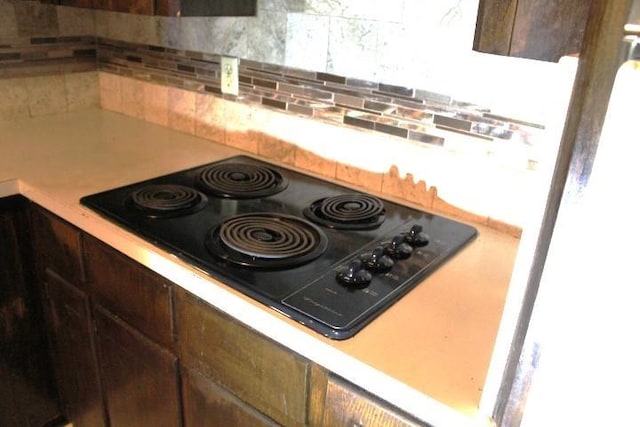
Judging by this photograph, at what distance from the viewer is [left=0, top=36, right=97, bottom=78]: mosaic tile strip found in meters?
1.83

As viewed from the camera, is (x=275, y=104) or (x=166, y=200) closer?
(x=166, y=200)

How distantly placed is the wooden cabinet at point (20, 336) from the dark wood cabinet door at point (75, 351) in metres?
0.05

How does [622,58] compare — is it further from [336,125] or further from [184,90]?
[184,90]

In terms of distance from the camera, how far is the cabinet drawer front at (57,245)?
1284 millimetres

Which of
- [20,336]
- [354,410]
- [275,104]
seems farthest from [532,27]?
[20,336]

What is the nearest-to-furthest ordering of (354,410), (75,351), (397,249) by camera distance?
(354,410), (397,249), (75,351)

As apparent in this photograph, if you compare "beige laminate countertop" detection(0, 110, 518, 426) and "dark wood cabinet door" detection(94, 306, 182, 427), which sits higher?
"beige laminate countertop" detection(0, 110, 518, 426)

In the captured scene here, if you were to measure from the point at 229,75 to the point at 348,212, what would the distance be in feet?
2.20

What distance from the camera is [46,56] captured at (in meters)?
1.91

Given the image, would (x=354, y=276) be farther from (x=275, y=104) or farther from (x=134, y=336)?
(x=275, y=104)

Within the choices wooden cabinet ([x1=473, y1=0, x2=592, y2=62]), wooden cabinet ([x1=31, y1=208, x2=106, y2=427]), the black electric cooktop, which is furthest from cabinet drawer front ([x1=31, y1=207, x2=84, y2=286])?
wooden cabinet ([x1=473, y1=0, x2=592, y2=62])

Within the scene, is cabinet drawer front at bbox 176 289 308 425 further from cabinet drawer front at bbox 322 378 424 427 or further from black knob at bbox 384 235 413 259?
black knob at bbox 384 235 413 259

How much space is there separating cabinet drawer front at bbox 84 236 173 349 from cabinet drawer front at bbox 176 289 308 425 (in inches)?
1.8

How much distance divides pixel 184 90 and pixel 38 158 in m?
0.50
